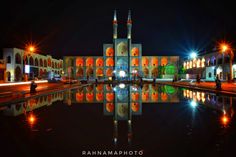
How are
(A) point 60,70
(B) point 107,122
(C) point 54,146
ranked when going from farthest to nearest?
(A) point 60,70 < (B) point 107,122 < (C) point 54,146

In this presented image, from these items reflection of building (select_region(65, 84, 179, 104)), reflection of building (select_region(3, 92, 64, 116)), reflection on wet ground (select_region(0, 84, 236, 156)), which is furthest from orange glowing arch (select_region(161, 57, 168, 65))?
reflection on wet ground (select_region(0, 84, 236, 156))

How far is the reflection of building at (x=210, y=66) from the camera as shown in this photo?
41.9m

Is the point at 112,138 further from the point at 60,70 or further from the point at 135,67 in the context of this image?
the point at 60,70

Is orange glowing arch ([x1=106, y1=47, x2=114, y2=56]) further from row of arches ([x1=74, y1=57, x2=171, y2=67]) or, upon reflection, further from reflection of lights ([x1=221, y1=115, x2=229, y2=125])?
reflection of lights ([x1=221, y1=115, x2=229, y2=125])

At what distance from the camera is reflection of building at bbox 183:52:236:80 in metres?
41.9

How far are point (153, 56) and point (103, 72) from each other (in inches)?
635

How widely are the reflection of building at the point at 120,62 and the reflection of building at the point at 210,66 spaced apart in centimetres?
1214

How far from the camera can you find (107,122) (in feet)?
25.5

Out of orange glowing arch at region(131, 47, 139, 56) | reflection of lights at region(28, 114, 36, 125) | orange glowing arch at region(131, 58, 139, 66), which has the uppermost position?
orange glowing arch at region(131, 47, 139, 56)

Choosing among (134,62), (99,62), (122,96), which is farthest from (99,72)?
(122,96)

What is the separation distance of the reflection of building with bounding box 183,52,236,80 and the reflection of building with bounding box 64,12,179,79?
39.8 ft

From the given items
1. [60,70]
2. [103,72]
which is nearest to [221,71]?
[103,72]

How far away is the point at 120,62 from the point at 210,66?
1164 inches

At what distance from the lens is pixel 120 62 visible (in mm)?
71750
